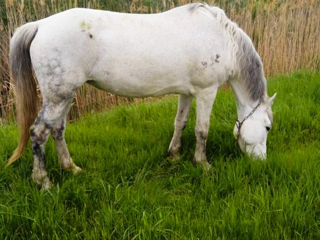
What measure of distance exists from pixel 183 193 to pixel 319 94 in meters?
3.17

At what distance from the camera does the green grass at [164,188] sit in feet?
7.24

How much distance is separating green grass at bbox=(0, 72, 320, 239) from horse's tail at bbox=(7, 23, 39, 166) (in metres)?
0.46

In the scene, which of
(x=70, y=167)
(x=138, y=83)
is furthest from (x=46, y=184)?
(x=138, y=83)

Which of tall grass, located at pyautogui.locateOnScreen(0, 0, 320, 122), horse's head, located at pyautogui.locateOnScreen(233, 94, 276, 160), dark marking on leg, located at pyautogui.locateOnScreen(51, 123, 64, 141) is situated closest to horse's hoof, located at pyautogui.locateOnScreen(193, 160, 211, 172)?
horse's head, located at pyautogui.locateOnScreen(233, 94, 276, 160)

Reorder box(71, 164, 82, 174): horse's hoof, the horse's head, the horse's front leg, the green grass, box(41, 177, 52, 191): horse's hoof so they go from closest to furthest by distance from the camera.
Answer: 1. the green grass
2. box(41, 177, 52, 191): horse's hoof
3. box(71, 164, 82, 174): horse's hoof
4. the horse's front leg
5. the horse's head

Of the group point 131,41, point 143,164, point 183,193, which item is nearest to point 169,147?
point 143,164

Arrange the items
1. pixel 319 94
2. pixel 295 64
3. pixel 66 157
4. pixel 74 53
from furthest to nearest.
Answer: pixel 295 64 < pixel 319 94 < pixel 66 157 < pixel 74 53

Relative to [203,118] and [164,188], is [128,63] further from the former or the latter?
[164,188]

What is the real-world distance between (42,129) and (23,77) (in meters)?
0.49

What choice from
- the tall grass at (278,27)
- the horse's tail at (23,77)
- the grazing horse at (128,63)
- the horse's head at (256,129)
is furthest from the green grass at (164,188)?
the tall grass at (278,27)

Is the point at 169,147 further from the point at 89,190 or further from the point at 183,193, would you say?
the point at 89,190

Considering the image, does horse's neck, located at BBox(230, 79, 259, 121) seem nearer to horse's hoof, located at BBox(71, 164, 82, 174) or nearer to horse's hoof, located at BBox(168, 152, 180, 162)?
horse's hoof, located at BBox(168, 152, 180, 162)

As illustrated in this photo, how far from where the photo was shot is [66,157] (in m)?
3.12

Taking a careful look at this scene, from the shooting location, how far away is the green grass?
2.21 meters
